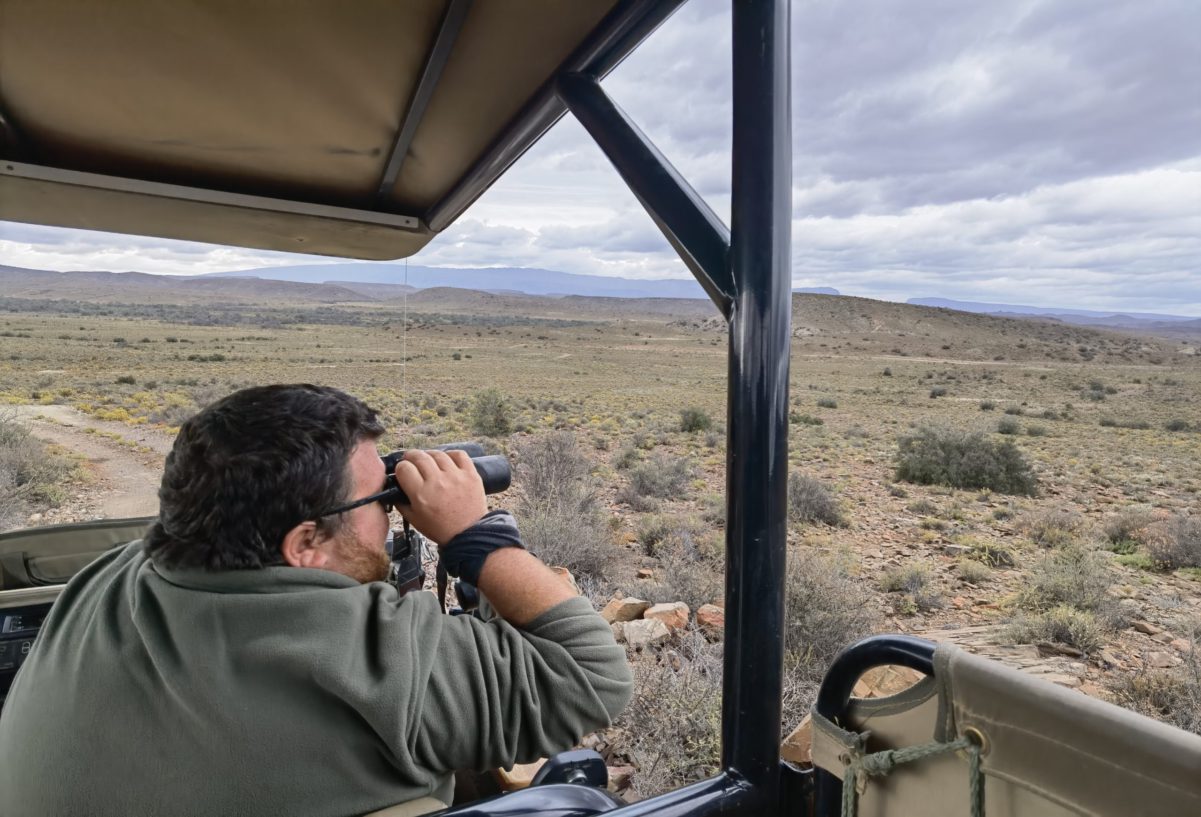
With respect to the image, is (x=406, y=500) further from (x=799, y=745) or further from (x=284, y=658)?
(x=799, y=745)

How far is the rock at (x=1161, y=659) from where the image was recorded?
16.0 ft

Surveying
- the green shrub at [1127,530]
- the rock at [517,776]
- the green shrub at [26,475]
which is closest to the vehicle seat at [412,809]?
the rock at [517,776]

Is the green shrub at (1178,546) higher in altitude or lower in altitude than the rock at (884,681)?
lower

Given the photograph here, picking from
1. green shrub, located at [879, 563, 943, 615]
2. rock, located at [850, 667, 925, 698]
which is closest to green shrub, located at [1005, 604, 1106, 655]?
green shrub, located at [879, 563, 943, 615]

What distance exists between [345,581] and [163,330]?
47.3 metres

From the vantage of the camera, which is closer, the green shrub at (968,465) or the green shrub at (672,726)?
the green shrub at (672,726)

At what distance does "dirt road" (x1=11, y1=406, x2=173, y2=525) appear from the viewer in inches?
389

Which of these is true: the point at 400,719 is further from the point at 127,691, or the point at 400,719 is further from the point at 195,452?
the point at 195,452

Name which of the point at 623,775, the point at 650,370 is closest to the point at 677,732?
the point at 623,775

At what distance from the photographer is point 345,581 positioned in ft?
3.01

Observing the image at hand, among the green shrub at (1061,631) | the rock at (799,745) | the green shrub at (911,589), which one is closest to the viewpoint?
the rock at (799,745)

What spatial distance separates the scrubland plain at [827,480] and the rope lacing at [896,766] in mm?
1367

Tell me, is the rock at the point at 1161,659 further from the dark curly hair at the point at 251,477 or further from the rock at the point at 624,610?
Answer: the dark curly hair at the point at 251,477

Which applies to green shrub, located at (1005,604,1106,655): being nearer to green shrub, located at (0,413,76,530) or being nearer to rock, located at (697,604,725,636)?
rock, located at (697,604,725,636)
